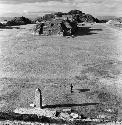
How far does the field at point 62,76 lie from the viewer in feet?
79.9

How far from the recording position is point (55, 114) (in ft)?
68.3

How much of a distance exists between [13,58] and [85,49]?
14827mm

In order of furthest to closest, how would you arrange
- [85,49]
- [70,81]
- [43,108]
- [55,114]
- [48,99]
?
[85,49] → [70,81] → [48,99] → [43,108] → [55,114]

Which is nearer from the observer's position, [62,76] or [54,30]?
[62,76]

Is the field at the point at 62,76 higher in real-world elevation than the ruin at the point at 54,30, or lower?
lower

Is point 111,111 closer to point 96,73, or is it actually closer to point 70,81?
point 70,81

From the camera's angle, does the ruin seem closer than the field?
No

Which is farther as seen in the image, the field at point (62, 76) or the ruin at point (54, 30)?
the ruin at point (54, 30)

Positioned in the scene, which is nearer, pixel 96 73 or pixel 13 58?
pixel 96 73

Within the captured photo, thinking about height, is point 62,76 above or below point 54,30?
below

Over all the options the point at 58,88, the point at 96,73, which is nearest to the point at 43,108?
the point at 58,88

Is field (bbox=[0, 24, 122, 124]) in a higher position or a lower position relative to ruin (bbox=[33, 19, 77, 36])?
lower

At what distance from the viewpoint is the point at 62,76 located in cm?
3169

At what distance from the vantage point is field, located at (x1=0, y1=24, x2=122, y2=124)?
24344 millimetres
